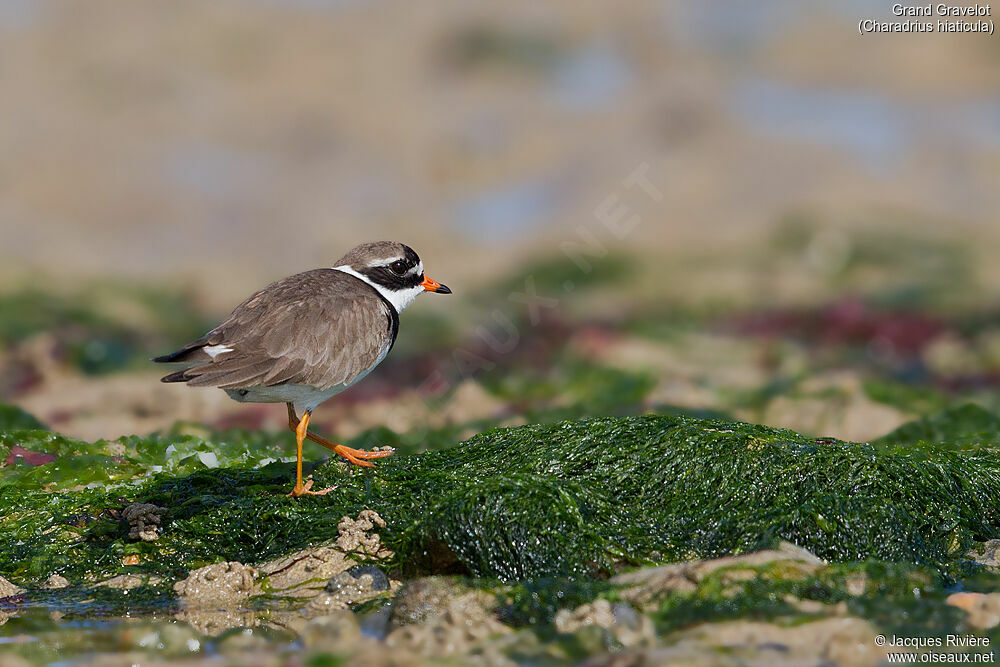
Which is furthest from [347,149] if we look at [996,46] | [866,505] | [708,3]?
[866,505]

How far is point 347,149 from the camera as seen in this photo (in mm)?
32062

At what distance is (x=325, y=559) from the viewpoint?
5.98 meters

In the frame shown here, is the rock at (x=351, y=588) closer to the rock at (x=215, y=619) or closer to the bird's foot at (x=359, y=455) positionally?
the rock at (x=215, y=619)

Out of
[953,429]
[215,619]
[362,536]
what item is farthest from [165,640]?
[953,429]

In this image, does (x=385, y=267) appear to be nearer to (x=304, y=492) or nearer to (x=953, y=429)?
(x=304, y=492)

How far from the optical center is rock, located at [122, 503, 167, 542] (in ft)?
20.3

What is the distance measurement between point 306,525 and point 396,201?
2325 centimetres

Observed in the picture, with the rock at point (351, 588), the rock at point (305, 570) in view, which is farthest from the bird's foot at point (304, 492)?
the rock at point (351, 588)

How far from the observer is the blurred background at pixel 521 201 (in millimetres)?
12977

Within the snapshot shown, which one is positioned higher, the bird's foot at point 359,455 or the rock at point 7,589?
the bird's foot at point 359,455

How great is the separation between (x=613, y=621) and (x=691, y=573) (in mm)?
523

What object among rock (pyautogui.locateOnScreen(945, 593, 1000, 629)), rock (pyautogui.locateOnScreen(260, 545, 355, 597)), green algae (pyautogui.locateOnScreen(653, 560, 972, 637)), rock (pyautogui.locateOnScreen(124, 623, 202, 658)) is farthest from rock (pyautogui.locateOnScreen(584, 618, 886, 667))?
rock (pyautogui.locateOnScreen(260, 545, 355, 597))

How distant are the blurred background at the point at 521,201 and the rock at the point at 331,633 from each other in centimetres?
343

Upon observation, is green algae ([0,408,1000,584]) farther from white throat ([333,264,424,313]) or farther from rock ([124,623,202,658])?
white throat ([333,264,424,313])
